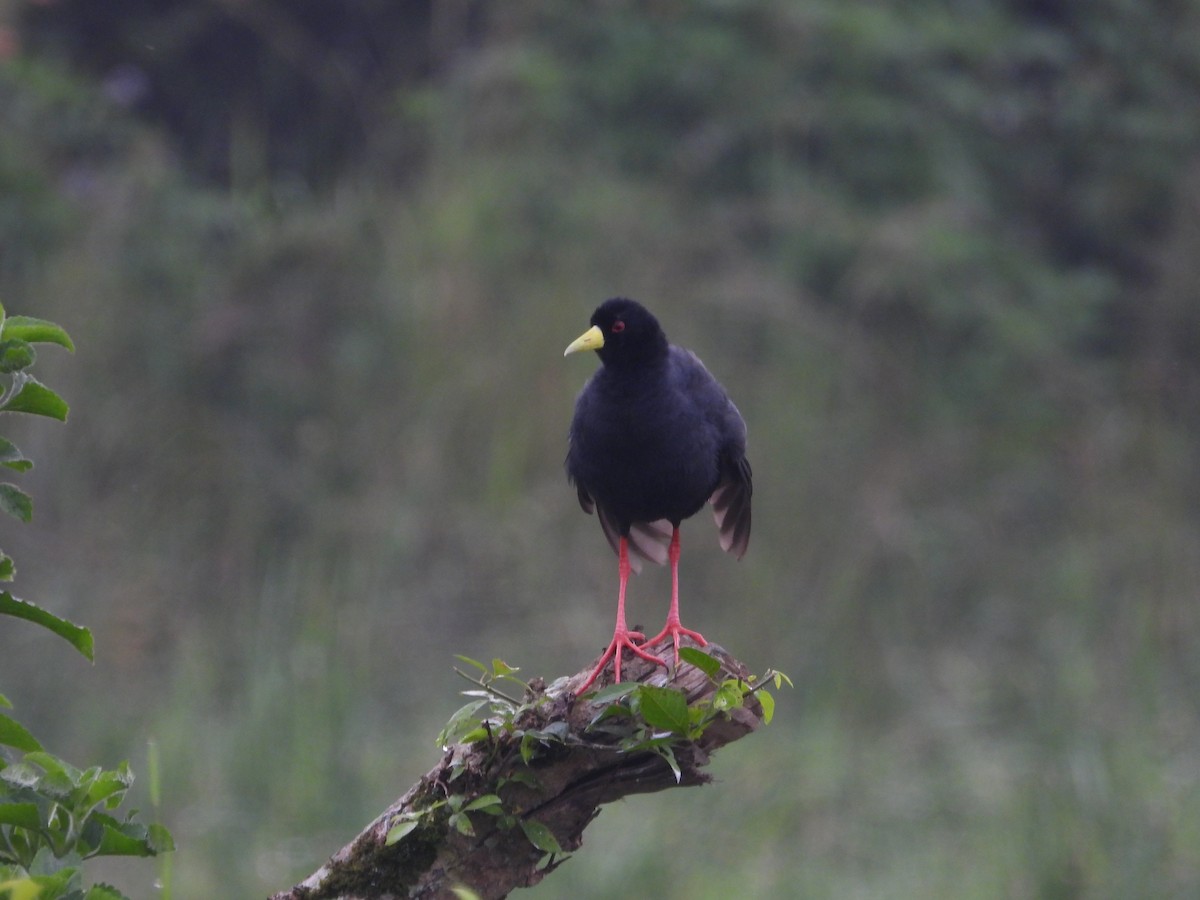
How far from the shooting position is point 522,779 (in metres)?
2.59

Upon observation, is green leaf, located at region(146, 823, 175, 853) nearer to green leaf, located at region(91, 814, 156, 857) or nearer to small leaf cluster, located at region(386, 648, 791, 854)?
green leaf, located at region(91, 814, 156, 857)

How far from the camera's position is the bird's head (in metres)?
3.74

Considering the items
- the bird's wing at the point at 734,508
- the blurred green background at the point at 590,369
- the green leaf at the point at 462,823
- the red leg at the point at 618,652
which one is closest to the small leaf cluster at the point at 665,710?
the red leg at the point at 618,652

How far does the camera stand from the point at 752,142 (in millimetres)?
10383

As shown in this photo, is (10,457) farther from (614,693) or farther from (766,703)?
(766,703)

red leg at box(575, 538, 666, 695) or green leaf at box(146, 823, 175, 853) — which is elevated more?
red leg at box(575, 538, 666, 695)

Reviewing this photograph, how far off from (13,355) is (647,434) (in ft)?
5.80

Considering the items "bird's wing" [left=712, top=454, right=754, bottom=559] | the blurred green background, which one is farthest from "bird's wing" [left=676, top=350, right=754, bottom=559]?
the blurred green background

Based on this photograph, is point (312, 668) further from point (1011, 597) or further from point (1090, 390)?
point (1090, 390)

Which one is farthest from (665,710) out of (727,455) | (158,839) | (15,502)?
(727,455)

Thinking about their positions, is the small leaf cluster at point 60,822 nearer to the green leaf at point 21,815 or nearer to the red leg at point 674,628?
the green leaf at point 21,815

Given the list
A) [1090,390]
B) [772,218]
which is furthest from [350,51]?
[1090,390]

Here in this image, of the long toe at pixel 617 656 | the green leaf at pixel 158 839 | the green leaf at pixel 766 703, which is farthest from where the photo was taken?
the long toe at pixel 617 656

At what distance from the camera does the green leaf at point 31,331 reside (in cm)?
214
